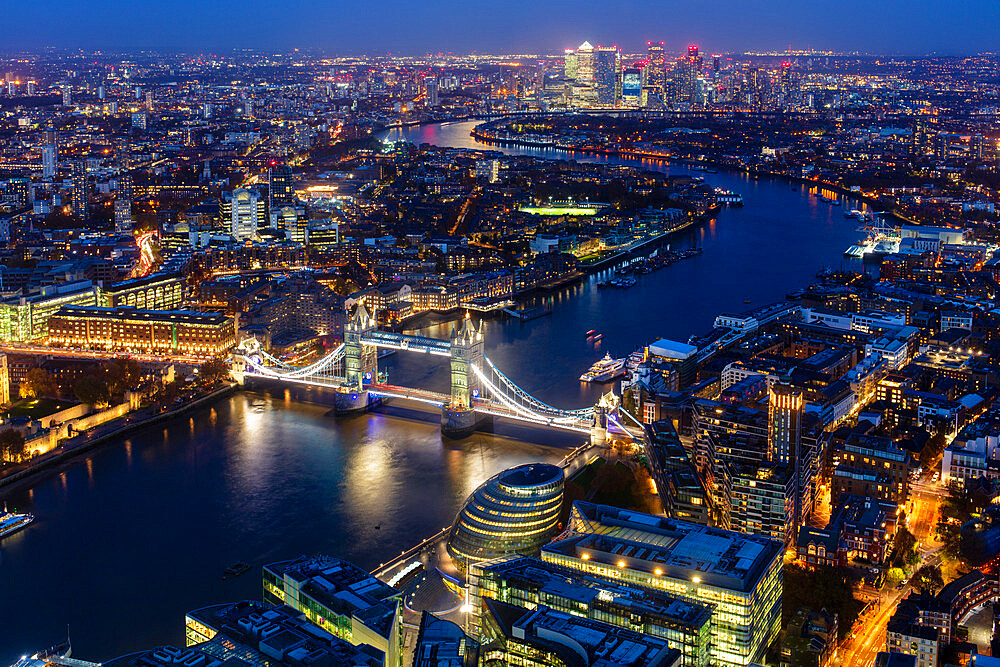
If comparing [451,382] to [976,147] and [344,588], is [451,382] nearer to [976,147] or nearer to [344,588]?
[344,588]

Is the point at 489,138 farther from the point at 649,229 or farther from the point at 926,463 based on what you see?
the point at 926,463

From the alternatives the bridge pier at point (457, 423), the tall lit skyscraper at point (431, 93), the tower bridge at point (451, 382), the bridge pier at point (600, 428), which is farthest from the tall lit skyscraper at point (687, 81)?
the bridge pier at point (600, 428)

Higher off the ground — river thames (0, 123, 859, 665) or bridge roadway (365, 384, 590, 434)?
bridge roadway (365, 384, 590, 434)

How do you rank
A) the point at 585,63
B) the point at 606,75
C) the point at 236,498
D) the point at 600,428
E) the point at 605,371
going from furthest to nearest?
the point at 585,63 < the point at 606,75 < the point at 605,371 < the point at 600,428 < the point at 236,498

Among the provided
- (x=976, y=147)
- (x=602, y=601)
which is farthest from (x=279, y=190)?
(x=976, y=147)

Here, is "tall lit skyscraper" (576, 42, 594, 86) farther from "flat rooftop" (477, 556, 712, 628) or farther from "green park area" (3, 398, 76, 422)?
"flat rooftop" (477, 556, 712, 628)

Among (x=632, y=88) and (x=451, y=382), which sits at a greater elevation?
(x=632, y=88)

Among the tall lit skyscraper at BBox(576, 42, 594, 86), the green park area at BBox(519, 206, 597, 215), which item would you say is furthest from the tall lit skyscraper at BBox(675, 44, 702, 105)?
the green park area at BBox(519, 206, 597, 215)
